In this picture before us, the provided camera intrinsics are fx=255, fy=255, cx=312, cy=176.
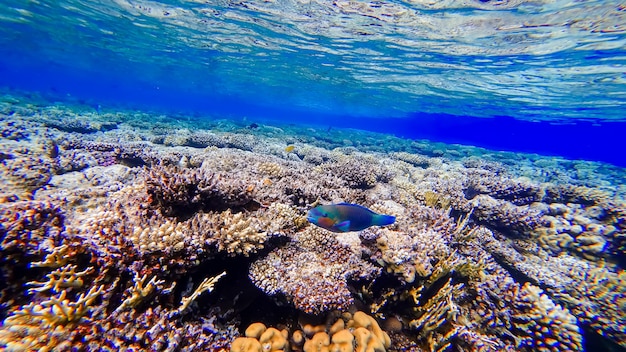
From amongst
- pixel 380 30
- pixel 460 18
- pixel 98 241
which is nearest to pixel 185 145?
pixel 98 241

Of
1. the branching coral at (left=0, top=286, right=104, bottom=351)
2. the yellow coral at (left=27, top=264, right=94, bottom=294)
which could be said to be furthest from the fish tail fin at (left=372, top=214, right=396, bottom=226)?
the yellow coral at (left=27, top=264, right=94, bottom=294)

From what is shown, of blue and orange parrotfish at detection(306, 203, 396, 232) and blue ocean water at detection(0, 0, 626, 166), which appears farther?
blue ocean water at detection(0, 0, 626, 166)

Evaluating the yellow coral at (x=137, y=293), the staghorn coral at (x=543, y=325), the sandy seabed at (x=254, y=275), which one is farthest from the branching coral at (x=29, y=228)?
the staghorn coral at (x=543, y=325)

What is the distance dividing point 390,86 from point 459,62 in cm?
1386

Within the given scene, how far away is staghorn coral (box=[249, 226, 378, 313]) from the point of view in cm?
289

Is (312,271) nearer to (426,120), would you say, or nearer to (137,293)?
(137,293)

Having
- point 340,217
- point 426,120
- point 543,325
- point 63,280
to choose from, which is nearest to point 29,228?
point 63,280

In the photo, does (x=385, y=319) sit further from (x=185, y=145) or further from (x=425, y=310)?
Result: (x=185, y=145)

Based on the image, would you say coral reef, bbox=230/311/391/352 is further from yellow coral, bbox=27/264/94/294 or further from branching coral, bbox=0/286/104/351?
yellow coral, bbox=27/264/94/294

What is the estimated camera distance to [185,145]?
11617mm

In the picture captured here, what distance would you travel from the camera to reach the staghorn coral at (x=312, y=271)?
2887 mm

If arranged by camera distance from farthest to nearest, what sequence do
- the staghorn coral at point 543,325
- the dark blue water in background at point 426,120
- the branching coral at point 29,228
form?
the dark blue water in background at point 426,120 < the staghorn coral at point 543,325 < the branching coral at point 29,228

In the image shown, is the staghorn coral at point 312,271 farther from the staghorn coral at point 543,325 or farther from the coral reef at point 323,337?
the staghorn coral at point 543,325

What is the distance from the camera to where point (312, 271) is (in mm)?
3225
